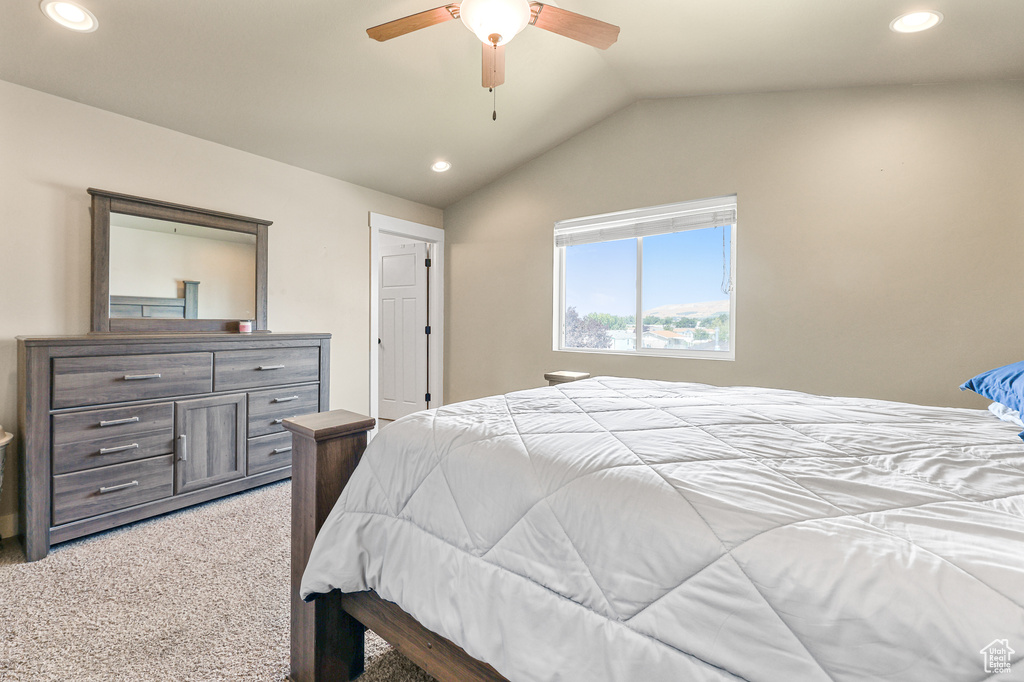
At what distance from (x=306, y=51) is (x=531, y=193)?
2.06 meters

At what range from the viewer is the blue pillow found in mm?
1291

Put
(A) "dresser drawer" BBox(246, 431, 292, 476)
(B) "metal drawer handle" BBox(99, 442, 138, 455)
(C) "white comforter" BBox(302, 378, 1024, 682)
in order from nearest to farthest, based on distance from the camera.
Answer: (C) "white comforter" BBox(302, 378, 1024, 682) → (B) "metal drawer handle" BBox(99, 442, 138, 455) → (A) "dresser drawer" BBox(246, 431, 292, 476)

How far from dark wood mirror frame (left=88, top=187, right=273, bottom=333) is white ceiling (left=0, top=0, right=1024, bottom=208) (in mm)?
515

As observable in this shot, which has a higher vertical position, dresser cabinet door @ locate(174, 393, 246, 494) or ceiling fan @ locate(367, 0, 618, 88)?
ceiling fan @ locate(367, 0, 618, 88)

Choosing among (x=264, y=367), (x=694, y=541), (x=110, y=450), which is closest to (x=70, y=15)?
(x=264, y=367)

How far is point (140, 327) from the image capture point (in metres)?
2.64

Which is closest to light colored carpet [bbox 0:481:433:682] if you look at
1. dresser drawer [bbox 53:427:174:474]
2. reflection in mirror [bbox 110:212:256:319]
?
dresser drawer [bbox 53:427:174:474]

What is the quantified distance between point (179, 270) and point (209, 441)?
3.68 feet

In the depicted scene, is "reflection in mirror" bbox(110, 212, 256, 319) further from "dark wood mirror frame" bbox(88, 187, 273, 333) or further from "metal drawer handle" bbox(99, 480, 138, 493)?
"metal drawer handle" bbox(99, 480, 138, 493)

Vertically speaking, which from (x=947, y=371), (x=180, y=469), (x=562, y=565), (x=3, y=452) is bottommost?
(x=180, y=469)

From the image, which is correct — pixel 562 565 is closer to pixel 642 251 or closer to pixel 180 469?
pixel 180 469

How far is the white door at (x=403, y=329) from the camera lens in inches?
185

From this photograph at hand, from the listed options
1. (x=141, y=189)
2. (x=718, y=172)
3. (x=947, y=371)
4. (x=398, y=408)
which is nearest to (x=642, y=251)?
(x=718, y=172)

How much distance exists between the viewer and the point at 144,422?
2.37 m
